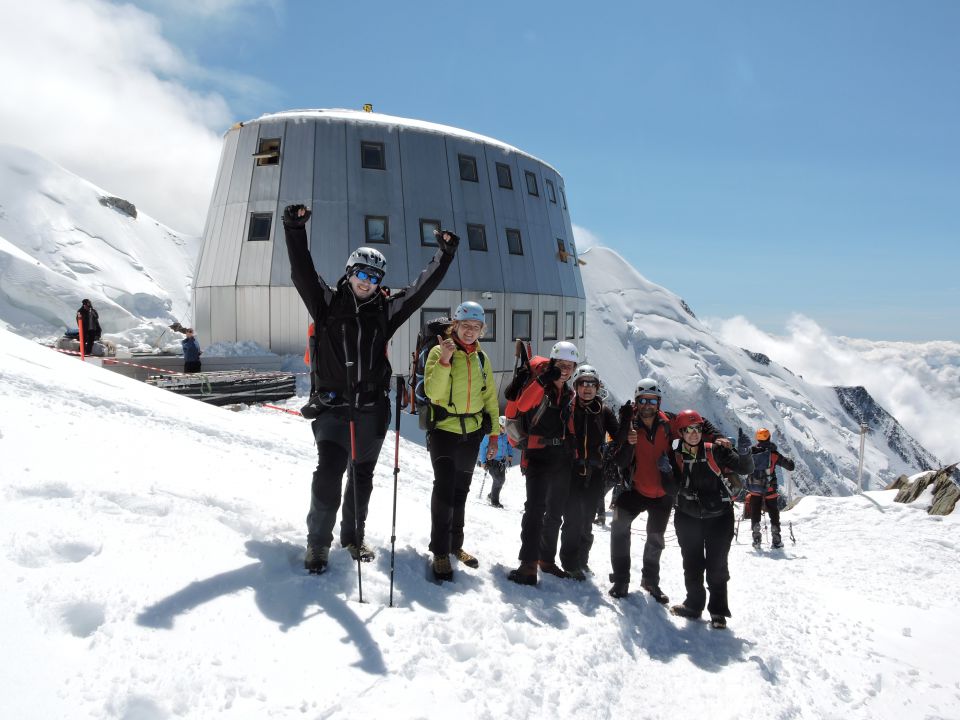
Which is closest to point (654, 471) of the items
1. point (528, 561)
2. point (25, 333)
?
point (528, 561)

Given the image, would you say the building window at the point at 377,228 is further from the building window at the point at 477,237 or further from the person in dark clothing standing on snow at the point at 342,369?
the person in dark clothing standing on snow at the point at 342,369

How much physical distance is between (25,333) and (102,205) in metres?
31.8

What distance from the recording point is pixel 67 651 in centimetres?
275

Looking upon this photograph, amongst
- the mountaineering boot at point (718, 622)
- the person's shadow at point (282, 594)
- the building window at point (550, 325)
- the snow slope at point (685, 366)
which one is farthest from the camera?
the snow slope at point (685, 366)

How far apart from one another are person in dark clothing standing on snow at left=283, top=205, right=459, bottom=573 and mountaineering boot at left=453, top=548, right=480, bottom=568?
1186 millimetres

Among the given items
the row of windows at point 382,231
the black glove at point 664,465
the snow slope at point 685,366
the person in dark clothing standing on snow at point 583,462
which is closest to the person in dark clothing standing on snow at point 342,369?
the person in dark clothing standing on snow at point 583,462

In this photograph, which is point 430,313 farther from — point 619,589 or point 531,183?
point 619,589

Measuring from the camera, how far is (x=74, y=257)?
48438 mm

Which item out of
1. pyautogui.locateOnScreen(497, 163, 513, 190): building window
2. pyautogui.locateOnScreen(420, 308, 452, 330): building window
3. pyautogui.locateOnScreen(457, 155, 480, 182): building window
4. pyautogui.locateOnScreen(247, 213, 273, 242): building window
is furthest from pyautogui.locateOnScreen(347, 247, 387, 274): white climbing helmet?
pyautogui.locateOnScreen(497, 163, 513, 190): building window

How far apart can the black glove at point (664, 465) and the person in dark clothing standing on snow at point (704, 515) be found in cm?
3

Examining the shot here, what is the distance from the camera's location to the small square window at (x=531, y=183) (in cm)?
2613

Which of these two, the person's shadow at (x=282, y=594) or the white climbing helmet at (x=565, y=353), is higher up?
the white climbing helmet at (x=565, y=353)

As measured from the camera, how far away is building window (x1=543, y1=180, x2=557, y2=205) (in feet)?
90.2

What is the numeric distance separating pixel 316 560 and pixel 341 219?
18478 mm
